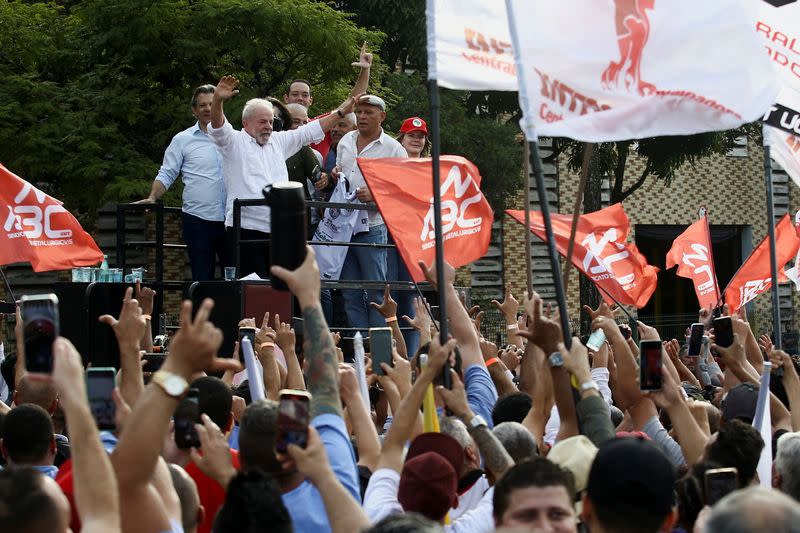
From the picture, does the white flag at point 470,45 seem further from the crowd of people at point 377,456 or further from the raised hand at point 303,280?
the raised hand at point 303,280

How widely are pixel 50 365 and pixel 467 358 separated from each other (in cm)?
276

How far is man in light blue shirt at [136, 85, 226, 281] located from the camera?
34.6 feet

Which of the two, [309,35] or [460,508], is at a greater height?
[309,35]

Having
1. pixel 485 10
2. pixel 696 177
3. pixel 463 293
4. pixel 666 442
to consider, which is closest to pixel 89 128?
pixel 463 293

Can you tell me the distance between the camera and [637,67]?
5.79 metres

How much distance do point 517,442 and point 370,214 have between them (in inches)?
237

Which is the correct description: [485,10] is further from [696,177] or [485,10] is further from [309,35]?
[696,177]

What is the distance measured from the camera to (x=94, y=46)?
17141 mm

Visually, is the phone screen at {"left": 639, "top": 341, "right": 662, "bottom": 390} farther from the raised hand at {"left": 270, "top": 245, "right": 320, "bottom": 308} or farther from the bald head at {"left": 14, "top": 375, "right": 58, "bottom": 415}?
the bald head at {"left": 14, "top": 375, "right": 58, "bottom": 415}

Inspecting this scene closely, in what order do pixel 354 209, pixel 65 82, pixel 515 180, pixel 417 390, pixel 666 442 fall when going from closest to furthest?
pixel 417 390 < pixel 666 442 < pixel 354 209 < pixel 65 82 < pixel 515 180

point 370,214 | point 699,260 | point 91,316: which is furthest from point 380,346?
point 699,260

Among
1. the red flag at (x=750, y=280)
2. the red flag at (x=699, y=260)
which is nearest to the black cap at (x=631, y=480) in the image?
the red flag at (x=750, y=280)

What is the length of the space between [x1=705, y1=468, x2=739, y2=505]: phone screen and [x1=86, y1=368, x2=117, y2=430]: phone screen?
6.02ft

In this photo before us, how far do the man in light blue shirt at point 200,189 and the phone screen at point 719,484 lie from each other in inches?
271
